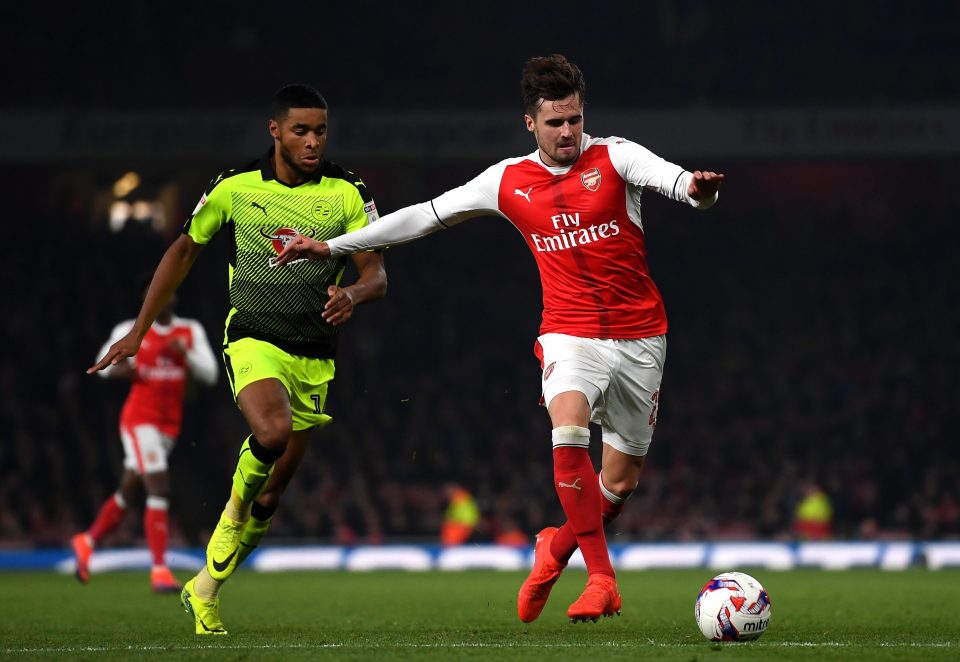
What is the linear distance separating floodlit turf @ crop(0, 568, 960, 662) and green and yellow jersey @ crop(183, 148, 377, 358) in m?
1.40

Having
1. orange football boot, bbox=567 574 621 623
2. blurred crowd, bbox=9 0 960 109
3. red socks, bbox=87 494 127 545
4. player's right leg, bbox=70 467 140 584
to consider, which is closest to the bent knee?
orange football boot, bbox=567 574 621 623

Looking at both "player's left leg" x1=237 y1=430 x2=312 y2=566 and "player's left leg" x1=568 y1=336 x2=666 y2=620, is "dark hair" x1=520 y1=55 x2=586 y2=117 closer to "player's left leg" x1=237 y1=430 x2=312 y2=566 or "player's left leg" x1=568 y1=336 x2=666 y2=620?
"player's left leg" x1=568 y1=336 x2=666 y2=620

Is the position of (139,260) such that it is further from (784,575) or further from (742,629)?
(742,629)

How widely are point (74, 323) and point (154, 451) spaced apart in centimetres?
1302

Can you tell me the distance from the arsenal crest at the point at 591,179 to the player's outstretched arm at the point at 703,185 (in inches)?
23.3

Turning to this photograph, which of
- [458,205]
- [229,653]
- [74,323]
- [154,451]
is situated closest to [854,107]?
[74,323]

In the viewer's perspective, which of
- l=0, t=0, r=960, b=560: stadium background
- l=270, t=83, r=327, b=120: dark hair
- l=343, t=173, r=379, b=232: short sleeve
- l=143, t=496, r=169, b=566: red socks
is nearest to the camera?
l=270, t=83, r=327, b=120: dark hair

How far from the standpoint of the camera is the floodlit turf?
17.4 feet

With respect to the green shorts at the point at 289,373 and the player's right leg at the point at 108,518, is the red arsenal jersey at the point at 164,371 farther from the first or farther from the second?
the green shorts at the point at 289,373

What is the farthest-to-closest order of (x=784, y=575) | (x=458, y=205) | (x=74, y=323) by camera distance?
(x=74, y=323) → (x=784, y=575) → (x=458, y=205)

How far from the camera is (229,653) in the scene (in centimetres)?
523

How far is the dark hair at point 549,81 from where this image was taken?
6.00 meters

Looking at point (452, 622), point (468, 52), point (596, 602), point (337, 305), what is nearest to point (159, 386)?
point (452, 622)

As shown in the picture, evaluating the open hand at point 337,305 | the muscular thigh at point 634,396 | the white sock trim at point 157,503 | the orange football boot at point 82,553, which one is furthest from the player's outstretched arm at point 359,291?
the orange football boot at point 82,553
